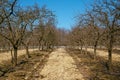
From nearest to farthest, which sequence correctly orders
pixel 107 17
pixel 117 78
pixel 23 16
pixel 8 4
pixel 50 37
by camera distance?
pixel 117 78, pixel 8 4, pixel 107 17, pixel 23 16, pixel 50 37

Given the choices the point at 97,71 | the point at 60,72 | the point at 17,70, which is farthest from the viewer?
the point at 17,70

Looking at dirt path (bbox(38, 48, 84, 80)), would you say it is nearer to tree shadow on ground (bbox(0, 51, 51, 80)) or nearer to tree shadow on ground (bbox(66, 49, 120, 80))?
tree shadow on ground (bbox(66, 49, 120, 80))

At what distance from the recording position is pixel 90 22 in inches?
1168

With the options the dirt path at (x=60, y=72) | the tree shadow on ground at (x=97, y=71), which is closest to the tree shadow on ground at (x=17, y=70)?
the dirt path at (x=60, y=72)

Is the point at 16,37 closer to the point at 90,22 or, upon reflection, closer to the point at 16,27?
the point at 16,27

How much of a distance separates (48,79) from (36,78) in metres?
0.95

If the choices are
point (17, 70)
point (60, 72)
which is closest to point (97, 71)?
point (60, 72)

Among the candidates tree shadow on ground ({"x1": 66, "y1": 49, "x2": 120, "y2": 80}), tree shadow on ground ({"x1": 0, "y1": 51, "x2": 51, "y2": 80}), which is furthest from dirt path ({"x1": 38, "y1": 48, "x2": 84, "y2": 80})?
tree shadow on ground ({"x1": 0, "y1": 51, "x2": 51, "y2": 80})

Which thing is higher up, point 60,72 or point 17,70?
point 17,70

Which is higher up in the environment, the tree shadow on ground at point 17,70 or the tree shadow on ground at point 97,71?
the tree shadow on ground at point 17,70

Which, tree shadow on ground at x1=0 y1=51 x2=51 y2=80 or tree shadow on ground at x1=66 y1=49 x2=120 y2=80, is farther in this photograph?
tree shadow on ground at x1=0 y1=51 x2=51 y2=80

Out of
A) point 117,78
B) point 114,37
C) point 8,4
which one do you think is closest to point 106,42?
point 114,37

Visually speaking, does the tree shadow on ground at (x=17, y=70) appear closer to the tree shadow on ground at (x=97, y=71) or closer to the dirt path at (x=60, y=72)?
the dirt path at (x=60, y=72)

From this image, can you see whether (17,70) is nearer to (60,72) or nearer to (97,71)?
(60,72)
